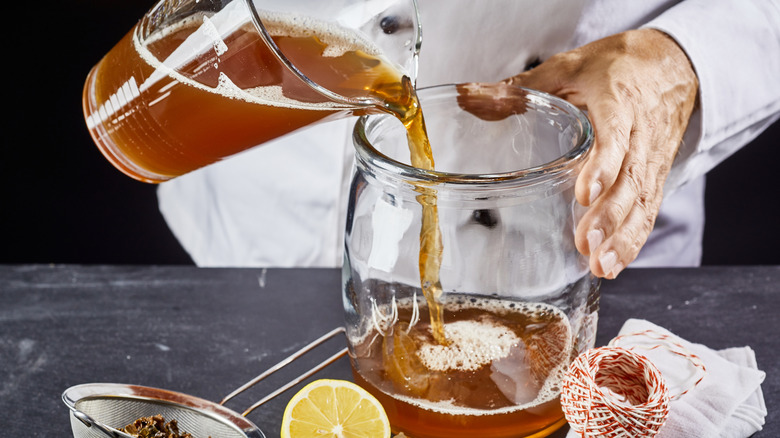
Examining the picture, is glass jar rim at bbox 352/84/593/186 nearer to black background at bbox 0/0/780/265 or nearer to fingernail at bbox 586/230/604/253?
fingernail at bbox 586/230/604/253

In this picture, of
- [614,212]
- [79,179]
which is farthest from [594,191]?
[79,179]

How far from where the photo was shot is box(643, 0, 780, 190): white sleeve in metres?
1.03

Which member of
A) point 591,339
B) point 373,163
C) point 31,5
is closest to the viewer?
point 373,163

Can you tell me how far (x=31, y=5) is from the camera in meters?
1.54

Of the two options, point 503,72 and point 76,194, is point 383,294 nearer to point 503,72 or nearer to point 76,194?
point 503,72

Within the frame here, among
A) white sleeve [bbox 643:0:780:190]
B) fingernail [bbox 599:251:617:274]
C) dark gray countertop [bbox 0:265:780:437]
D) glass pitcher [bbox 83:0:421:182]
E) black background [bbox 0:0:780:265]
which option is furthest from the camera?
black background [bbox 0:0:780:265]

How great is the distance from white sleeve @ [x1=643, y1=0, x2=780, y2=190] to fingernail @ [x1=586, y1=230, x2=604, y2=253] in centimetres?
40

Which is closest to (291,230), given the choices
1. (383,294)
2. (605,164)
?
(383,294)

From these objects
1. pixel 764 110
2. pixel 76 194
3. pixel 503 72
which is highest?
pixel 503 72

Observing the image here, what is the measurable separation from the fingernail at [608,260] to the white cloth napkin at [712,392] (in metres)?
0.15

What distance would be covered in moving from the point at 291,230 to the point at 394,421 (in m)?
0.56

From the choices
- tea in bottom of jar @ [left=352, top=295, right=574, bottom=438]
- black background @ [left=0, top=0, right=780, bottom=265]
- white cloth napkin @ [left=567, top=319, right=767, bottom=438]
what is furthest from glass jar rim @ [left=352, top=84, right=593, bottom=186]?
black background @ [left=0, top=0, right=780, bottom=265]

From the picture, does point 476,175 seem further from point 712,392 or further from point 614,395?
point 712,392

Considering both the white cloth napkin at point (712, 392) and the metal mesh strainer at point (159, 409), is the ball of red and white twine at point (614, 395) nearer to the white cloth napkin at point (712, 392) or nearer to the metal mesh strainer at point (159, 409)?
the white cloth napkin at point (712, 392)
